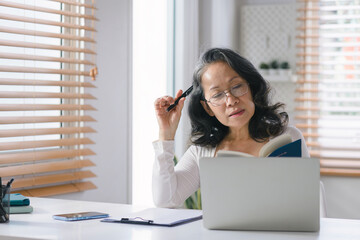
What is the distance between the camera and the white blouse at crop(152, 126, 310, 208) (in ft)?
6.69

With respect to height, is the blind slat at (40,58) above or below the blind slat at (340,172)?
above

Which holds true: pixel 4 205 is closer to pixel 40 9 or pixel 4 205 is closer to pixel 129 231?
pixel 129 231

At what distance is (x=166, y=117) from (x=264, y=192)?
0.80 metres

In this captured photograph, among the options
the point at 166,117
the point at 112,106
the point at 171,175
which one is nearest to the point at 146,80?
the point at 112,106

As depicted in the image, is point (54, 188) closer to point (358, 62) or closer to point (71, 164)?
point (71, 164)

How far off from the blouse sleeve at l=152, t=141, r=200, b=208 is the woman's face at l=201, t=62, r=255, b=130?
0.76 feet

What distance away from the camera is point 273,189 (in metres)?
1.39

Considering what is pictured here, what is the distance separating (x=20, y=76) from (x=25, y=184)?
48 cm

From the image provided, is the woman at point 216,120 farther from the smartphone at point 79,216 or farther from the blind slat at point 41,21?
the blind slat at point 41,21

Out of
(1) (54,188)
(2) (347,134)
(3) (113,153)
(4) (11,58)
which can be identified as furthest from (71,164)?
(2) (347,134)

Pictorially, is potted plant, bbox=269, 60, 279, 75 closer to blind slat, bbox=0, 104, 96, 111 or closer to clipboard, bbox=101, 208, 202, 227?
blind slat, bbox=0, 104, 96, 111

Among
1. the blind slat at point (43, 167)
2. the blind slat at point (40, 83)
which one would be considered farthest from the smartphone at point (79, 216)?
the blind slat at point (40, 83)

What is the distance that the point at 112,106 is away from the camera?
111 inches

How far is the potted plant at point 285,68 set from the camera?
4.14 m
